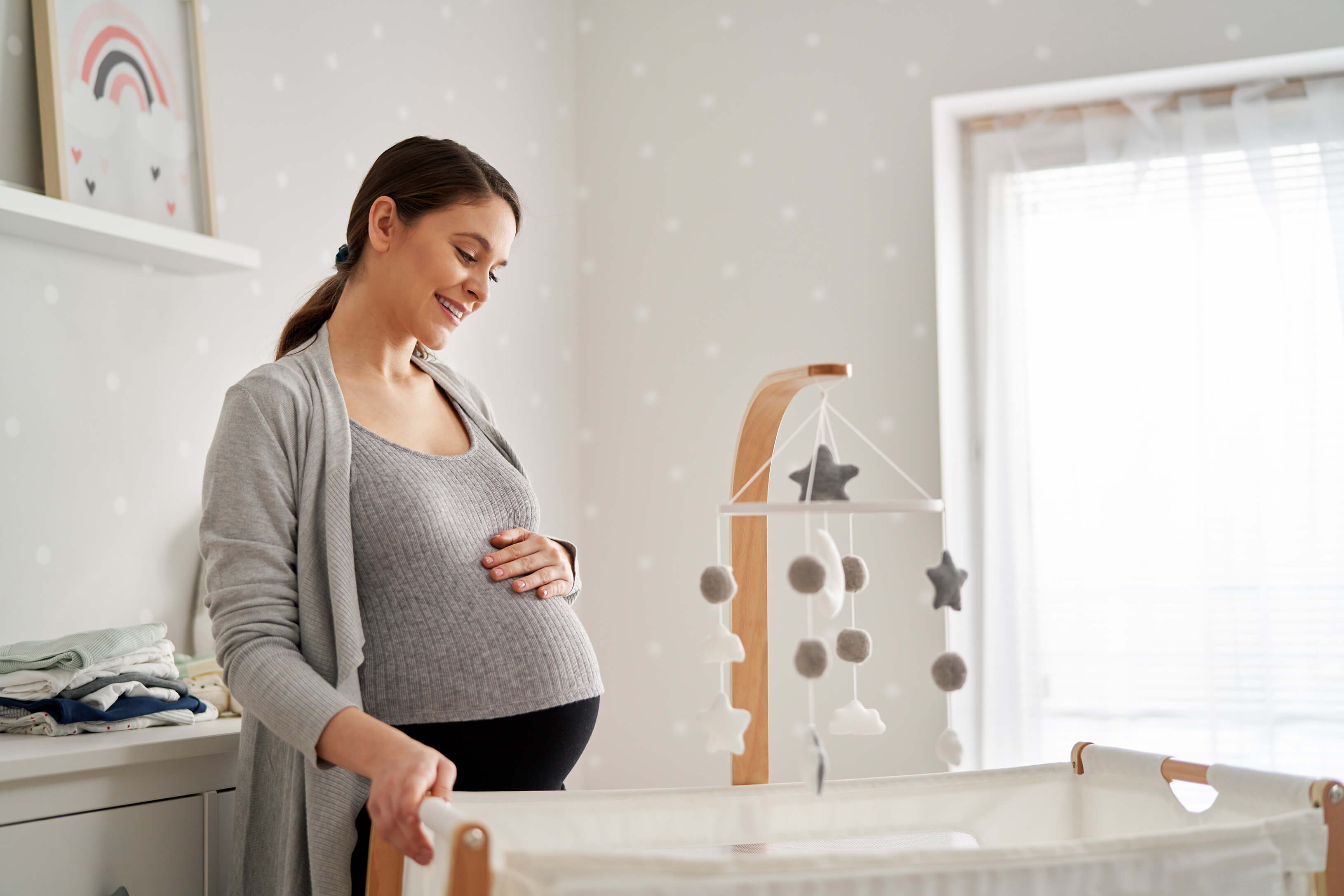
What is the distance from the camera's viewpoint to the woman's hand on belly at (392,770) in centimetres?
81

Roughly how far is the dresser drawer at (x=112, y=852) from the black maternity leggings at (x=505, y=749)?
0.82ft

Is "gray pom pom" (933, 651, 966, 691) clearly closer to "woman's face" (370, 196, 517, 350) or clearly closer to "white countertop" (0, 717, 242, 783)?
"woman's face" (370, 196, 517, 350)

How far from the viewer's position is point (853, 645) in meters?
1.06

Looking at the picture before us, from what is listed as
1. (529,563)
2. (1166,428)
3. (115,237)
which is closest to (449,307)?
(529,563)

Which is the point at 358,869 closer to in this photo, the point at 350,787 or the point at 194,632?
the point at 350,787

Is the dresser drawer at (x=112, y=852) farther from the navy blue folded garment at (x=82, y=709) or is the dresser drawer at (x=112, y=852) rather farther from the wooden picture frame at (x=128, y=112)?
the wooden picture frame at (x=128, y=112)

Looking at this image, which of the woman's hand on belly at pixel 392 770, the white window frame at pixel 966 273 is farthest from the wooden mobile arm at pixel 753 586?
the white window frame at pixel 966 273

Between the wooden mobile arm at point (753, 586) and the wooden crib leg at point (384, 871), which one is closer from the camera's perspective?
the wooden crib leg at point (384, 871)

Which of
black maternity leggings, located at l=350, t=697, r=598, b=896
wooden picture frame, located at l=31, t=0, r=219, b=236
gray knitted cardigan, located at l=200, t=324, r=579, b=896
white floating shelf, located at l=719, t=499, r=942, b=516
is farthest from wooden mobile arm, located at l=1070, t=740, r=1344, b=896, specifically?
wooden picture frame, located at l=31, t=0, r=219, b=236

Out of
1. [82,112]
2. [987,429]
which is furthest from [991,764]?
[82,112]

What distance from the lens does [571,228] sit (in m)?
2.49

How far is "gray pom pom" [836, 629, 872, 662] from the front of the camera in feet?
3.45

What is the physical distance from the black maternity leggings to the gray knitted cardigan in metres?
0.05

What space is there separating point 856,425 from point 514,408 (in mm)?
732
